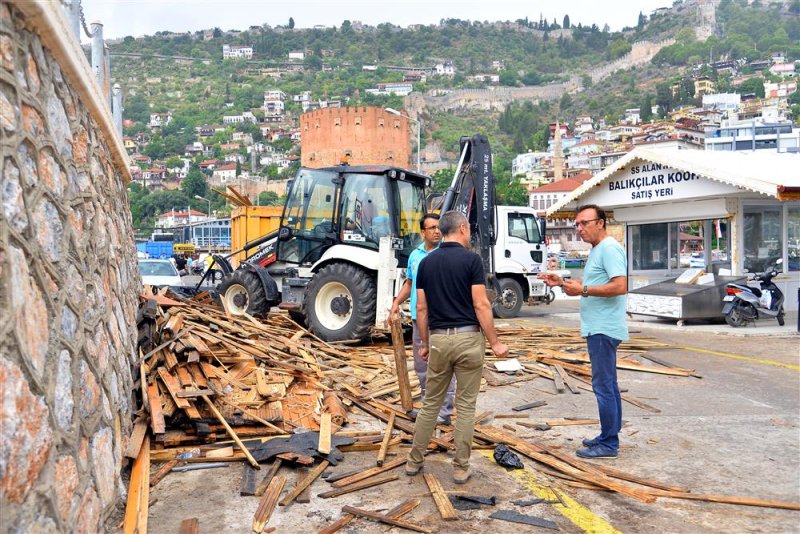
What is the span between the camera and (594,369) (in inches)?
215

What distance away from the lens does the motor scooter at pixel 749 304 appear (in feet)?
42.3

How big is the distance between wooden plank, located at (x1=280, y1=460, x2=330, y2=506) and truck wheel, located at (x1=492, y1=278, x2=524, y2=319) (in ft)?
36.6

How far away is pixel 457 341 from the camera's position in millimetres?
4844

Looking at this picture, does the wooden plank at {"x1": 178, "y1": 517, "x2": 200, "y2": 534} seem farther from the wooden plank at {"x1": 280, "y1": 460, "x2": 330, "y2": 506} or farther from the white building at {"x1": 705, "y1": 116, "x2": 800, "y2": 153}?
the white building at {"x1": 705, "y1": 116, "x2": 800, "y2": 153}

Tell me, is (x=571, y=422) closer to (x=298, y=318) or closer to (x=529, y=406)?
(x=529, y=406)

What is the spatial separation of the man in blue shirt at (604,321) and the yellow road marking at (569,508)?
2.36 ft

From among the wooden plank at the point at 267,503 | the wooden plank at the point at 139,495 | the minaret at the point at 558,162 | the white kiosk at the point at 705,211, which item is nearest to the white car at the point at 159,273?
the white kiosk at the point at 705,211

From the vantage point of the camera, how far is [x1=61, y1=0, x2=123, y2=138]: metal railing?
488 cm

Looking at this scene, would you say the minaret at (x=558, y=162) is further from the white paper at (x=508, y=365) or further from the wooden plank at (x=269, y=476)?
the wooden plank at (x=269, y=476)

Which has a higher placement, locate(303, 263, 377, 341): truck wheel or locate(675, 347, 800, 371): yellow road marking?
locate(303, 263, 377, 341): truck wheel

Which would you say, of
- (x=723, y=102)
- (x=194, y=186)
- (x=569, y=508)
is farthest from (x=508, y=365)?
(x=723, y=102)

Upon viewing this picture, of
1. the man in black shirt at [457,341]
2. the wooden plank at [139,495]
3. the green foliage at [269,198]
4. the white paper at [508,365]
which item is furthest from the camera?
the green foliage at [269,198]

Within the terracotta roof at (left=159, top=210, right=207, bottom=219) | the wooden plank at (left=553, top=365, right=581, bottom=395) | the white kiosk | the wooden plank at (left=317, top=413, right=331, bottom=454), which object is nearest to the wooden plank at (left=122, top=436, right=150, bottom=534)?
the wooden plank at (left=317, top=413, right=331, bottom=454)

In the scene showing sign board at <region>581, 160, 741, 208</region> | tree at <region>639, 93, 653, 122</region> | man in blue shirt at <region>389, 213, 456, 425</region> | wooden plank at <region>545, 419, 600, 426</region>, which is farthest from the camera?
tree at <region>639, 93, 653, 122</region>
